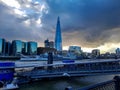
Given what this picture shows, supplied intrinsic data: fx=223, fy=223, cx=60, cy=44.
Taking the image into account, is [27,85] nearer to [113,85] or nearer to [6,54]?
[113,85]

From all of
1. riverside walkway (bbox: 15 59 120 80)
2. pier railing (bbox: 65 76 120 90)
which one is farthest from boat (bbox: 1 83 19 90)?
pier railing (bbox: 65 76 120 90)

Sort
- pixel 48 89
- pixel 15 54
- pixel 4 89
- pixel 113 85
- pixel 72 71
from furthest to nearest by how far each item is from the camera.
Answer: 1. pixel 15 54
2. pixel 72 71
3. pixel 48 89
4. pixel 4 89
5. pixel 113 85

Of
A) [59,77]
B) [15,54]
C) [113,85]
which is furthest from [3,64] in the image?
[15,54]

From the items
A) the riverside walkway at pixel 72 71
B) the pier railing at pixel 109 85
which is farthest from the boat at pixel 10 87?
the pier railing at pixel 109 85

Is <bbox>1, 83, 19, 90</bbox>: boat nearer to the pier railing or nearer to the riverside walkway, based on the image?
the riverside walkway

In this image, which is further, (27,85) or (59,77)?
(59,77)

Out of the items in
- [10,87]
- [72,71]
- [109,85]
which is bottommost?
[10,87]

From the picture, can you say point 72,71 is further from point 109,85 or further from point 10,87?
point 109,85

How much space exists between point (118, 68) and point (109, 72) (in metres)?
2.42

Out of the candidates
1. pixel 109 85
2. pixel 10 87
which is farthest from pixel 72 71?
pixel 109 85

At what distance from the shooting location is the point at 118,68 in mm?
46375

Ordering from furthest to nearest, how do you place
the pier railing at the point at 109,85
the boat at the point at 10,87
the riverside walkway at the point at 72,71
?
the riverside walkway at the point at 72,71, the boat at the point at 10,87, the pier railing at the point at 109,85

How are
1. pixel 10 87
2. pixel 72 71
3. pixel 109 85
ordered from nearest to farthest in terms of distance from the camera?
1. pixel 109 85
2. pixel 10 87
3. pixel 72 71

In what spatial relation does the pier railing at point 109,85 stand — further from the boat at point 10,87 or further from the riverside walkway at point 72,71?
the riverside walkway at point 72,71
